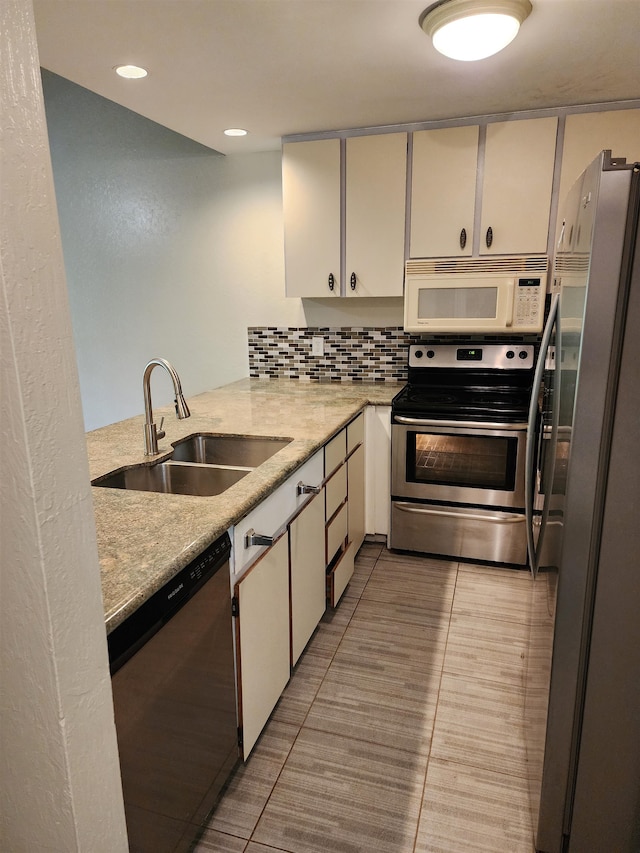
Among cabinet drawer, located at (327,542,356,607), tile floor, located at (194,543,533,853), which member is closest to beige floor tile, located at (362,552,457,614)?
tile floor, located at (194,543,533,853)

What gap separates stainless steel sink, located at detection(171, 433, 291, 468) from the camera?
2166 mm

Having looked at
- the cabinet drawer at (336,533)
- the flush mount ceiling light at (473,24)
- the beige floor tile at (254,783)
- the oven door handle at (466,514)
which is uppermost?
the flush mount ceiling light at (473,24)

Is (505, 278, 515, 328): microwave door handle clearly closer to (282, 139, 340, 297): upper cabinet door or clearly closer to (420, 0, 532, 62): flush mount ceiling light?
(282, 139, 340, 297): upper cabinet door

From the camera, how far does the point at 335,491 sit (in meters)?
2.41

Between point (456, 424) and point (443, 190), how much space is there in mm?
1180

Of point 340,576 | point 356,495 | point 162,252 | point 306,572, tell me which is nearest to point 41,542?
point 306,572

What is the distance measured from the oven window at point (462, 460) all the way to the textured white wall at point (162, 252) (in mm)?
861

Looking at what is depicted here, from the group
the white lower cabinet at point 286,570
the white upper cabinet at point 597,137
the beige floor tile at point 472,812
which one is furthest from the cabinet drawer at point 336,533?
the white upper cabinet at point 597,137

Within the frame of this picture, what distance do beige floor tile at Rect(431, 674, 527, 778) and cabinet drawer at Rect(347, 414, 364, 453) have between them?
108cm

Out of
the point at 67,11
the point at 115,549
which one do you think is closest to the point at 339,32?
the point at 67,11

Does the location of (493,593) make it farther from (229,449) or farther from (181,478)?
(181,478)

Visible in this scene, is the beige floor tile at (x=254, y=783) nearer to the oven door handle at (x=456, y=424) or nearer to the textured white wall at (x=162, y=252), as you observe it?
the oven door handle at (x=456, y=424)

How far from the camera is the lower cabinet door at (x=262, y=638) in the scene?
153 cm

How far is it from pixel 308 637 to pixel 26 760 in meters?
1.47
